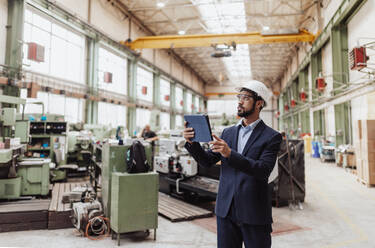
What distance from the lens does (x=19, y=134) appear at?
4.85 m

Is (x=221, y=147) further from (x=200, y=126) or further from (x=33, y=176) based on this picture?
Answer: (x=33, y=176)

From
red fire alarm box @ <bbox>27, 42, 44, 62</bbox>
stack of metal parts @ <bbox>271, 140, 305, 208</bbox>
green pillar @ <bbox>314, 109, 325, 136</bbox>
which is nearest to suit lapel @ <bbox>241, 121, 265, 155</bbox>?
stack of metal parts @ <bbox>271, 140, 305, 208</bbox>

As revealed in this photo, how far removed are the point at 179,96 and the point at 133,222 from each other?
1876 centimetres

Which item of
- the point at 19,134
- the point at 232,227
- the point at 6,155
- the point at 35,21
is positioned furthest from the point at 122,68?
the point at 232,227

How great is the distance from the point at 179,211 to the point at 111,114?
8429 mm

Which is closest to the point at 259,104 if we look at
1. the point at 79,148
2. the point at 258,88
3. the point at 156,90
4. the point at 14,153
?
the point at 258,88

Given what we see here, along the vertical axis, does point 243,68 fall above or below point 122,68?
above

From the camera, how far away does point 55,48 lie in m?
8.94

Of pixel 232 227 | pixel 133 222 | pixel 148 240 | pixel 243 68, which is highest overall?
pixel 243 68

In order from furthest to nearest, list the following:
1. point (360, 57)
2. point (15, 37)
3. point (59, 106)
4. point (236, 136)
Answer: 1. point (59, 106)
2. point (15, 37)
3. point (360, 57)
4. point (236, 136)

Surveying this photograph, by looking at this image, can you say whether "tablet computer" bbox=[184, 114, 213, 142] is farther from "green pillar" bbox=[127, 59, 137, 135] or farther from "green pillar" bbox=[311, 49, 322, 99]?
"green pillar" bbox=[311, 49, 322, 99]

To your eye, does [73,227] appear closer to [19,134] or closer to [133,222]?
[133,222]

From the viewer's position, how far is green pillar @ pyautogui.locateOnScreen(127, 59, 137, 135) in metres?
13.2

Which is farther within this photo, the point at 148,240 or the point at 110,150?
the point at 110,150
